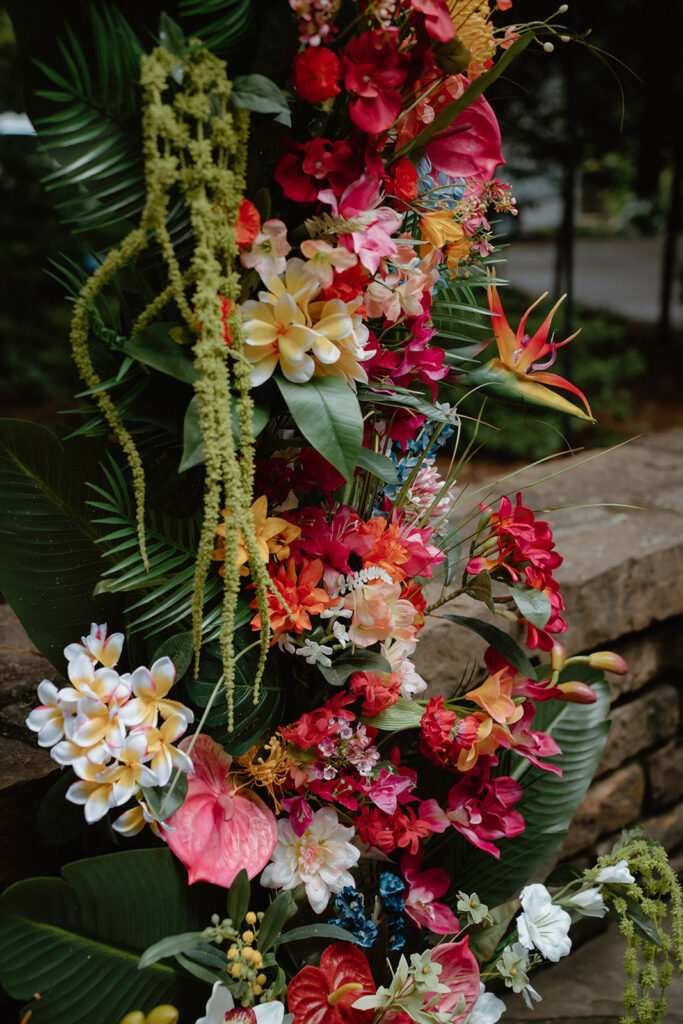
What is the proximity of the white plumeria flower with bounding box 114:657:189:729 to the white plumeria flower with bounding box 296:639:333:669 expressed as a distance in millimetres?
138

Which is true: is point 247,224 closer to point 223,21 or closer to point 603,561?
point 223,21

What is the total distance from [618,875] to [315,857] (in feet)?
1.62

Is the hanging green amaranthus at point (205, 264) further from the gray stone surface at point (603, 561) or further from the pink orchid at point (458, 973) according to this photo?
the gray stone surface at point (603, 561)

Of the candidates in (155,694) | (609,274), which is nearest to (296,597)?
(155,694)

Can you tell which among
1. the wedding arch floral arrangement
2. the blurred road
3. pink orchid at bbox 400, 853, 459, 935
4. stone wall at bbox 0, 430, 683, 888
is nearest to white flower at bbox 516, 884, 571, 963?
the wedding arch floral arrangement

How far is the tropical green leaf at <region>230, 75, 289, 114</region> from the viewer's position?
71cm

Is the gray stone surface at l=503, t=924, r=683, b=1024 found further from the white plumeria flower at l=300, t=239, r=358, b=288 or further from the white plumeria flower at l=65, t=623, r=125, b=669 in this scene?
the white plumeria flower at l=300, t=239, r=358, b=288

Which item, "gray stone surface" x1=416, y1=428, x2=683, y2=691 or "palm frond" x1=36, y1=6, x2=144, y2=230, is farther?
"gray stone surface" x1=416, y1=428, x2=683, y2=691

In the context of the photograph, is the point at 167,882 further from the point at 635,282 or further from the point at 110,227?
the point at 635,282

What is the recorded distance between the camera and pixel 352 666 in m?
0.90

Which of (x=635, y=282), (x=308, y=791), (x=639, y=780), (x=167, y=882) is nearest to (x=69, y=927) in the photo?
(x=167, y=882)

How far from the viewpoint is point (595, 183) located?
7270mm

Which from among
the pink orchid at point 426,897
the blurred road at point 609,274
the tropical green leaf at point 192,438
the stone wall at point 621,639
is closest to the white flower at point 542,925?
the pink orchid at point 426,897

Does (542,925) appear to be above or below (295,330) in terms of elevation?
below
